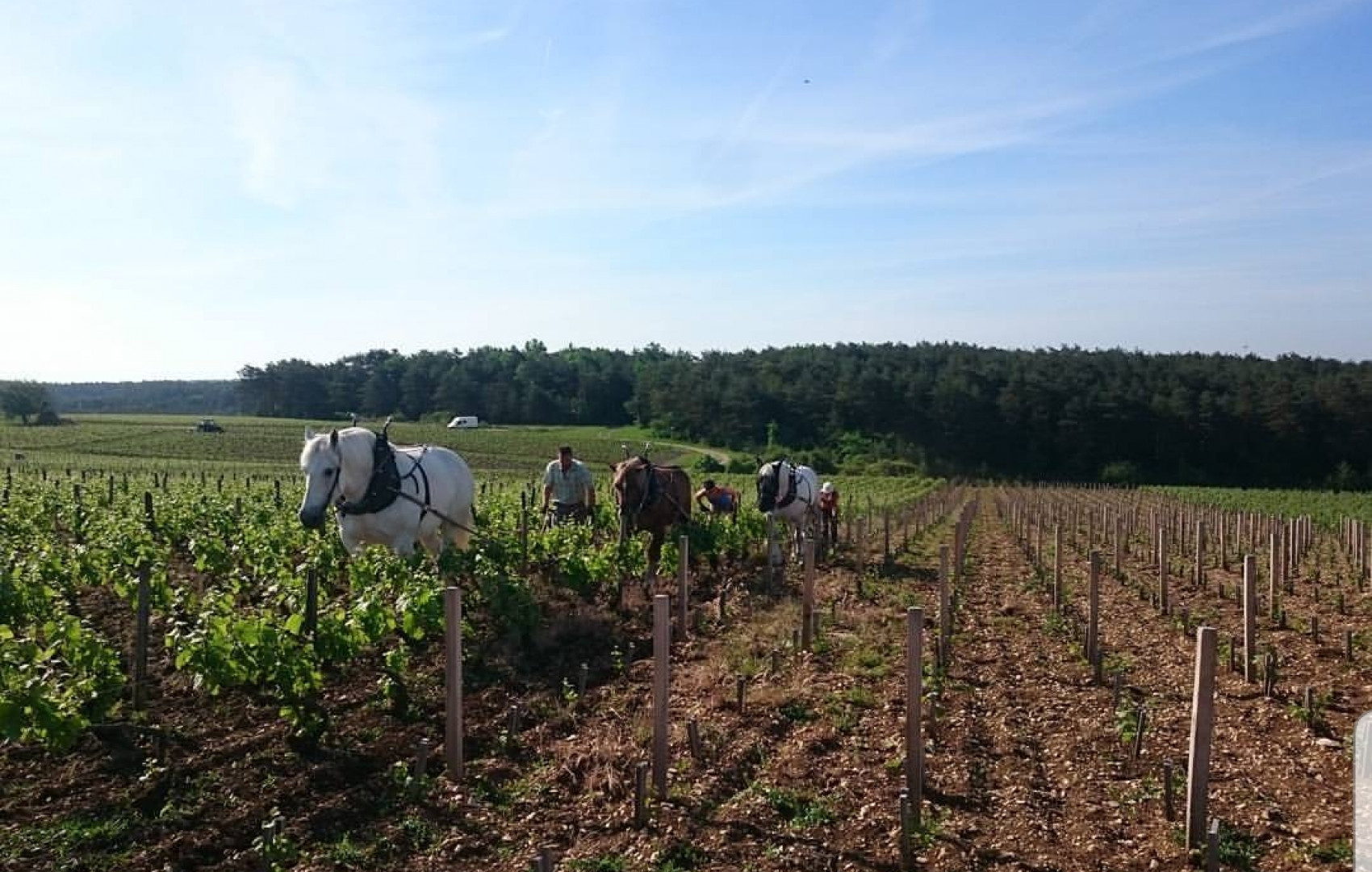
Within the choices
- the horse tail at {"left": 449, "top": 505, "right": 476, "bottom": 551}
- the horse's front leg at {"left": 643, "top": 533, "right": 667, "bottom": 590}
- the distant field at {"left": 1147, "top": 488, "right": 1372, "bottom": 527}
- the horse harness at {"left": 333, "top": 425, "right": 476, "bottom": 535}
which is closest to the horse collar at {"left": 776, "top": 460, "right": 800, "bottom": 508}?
the horse's front leg at {"left": 643, "top": 533, "right": 667, "bottom": 590}

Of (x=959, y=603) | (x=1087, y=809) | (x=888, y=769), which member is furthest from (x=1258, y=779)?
(x=959, y=603)

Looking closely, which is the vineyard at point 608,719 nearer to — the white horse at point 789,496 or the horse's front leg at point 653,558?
the horse's front leg at point 653,558

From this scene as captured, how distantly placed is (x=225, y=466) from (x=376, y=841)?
46.7 meters

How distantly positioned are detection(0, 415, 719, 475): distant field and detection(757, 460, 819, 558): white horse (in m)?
34.4

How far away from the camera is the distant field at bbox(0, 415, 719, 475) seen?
50688 mm

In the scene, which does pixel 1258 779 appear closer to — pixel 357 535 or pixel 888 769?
pixel 888 769

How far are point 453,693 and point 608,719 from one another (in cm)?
148

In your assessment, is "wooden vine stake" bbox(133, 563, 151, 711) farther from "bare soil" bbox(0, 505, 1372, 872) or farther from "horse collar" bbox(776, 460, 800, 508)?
"horse collar" bbox(776, 460, 800, 508)

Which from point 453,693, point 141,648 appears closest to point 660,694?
point 453,693

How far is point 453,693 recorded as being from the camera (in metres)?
6.16

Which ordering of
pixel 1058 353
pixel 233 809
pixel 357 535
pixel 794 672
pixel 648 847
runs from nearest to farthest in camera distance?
pixel 648 847 < pixel 233 809 < pixel 794 672 < pixel 357 535 < pixel 1058 353

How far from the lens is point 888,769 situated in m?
6.23

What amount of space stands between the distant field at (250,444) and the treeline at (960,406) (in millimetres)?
5901

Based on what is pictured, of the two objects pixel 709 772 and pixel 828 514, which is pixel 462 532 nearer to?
pixel 709 772
